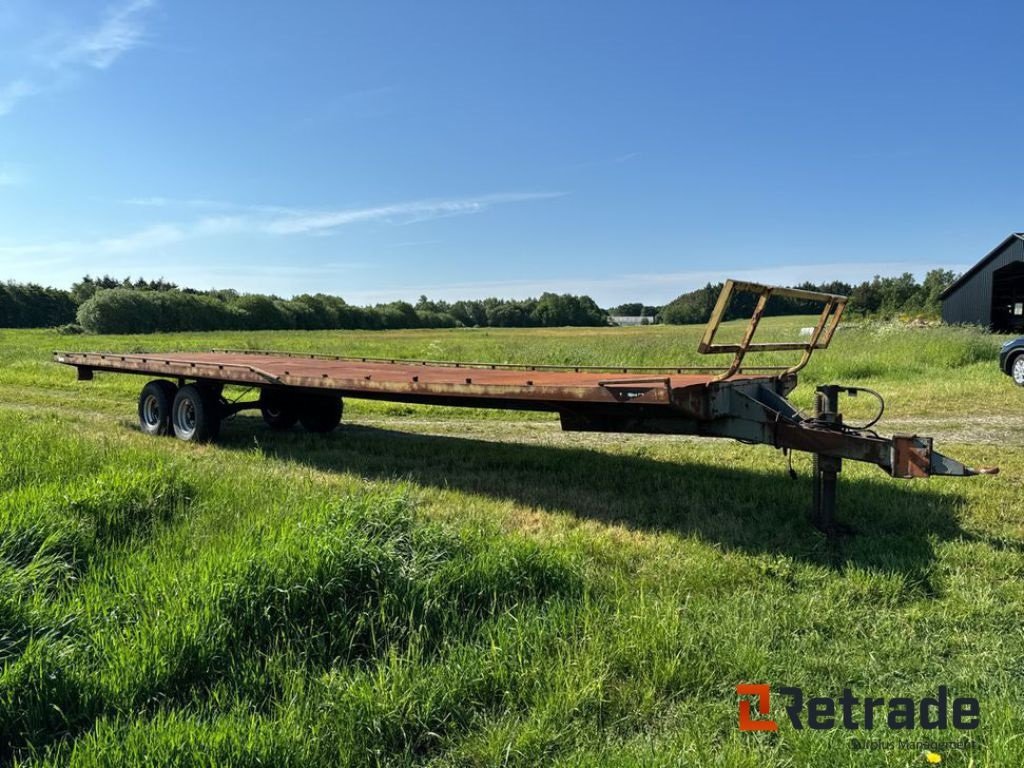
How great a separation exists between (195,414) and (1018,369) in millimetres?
14754

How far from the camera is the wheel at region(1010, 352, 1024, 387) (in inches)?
524

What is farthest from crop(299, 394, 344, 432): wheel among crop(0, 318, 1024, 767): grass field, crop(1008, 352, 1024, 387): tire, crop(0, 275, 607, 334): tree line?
crop(0, 275, 607, 334): tree line

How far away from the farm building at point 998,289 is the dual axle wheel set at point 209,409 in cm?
2923

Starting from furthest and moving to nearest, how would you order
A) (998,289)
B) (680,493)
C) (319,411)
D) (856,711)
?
(998,289) → (319,411) → (680,493) → (856,711)

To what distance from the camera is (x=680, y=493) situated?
5676mm

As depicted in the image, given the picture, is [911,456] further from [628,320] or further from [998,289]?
[628,320]

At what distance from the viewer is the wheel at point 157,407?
28.9 ft

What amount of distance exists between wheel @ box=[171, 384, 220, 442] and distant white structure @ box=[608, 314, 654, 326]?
281ft

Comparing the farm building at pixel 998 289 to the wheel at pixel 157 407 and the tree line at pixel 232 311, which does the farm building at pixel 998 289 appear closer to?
the wheel at pixel 157 407

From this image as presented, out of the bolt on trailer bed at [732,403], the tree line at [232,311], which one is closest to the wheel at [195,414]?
the bolt on trailer bed at [732,403]

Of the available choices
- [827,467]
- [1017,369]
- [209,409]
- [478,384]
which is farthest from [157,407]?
[1017,369]

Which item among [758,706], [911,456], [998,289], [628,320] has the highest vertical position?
[628,320]

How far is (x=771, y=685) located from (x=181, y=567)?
2825 mm

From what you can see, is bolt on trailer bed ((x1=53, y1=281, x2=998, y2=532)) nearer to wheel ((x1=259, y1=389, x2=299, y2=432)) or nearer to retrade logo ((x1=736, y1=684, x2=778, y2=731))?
retrade logo ((x1=736, y1=684, x2=778, y2=731))
